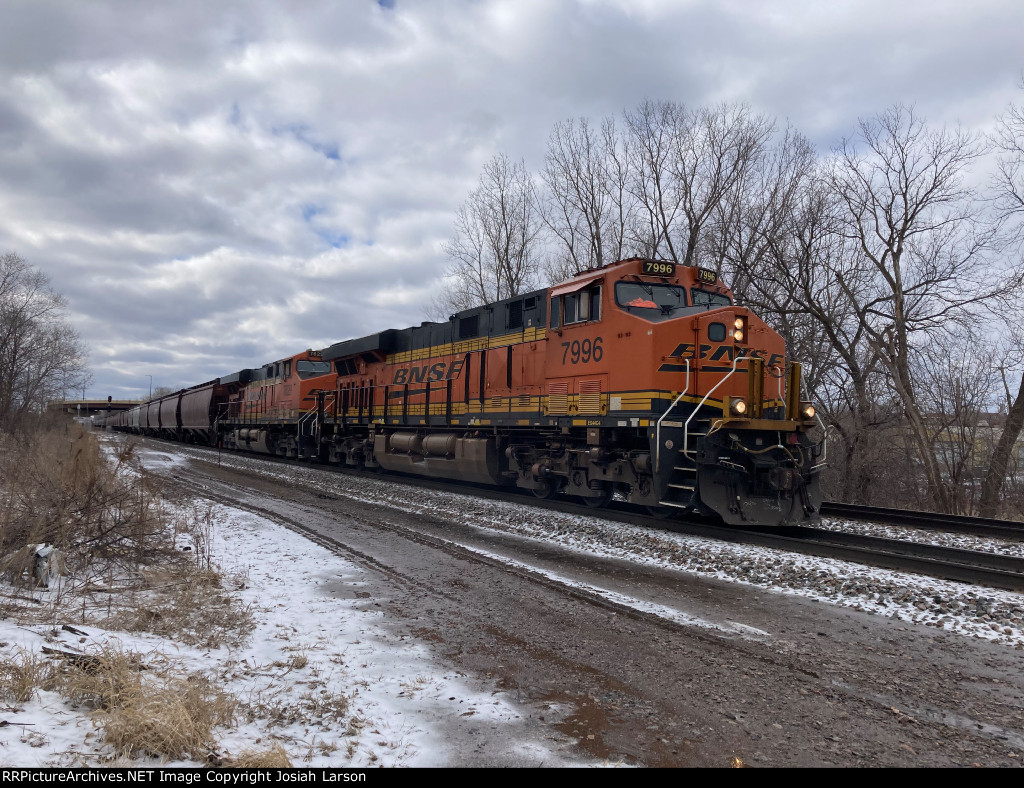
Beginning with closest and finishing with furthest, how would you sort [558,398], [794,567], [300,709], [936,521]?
[300,709]
[794,567]
[936,521]
[558,398]

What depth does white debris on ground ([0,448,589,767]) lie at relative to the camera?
312 centimetres

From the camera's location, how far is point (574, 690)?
4148mm

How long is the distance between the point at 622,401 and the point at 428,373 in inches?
316

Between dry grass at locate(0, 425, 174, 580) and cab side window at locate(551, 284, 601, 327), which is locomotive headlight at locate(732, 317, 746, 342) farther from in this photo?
dry grass at locate(0, 425, 174, 580)

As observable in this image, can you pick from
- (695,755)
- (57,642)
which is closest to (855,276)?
(695,755)

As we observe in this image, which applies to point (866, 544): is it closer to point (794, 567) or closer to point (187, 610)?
point (794, 567)

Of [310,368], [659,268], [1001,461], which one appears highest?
[659,268]

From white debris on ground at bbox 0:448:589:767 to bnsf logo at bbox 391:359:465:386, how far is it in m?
10.1

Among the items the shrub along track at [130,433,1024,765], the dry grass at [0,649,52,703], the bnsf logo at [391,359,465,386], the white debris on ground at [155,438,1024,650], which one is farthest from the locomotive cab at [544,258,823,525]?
the dry grass at [0,649,52,703]

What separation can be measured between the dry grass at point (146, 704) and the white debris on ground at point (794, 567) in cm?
550

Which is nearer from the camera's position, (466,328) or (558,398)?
(558,398)

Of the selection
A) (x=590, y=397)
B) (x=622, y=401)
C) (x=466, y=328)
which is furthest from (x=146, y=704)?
(x=466, y=328)

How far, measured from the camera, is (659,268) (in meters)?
11.4

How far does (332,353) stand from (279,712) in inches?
827
